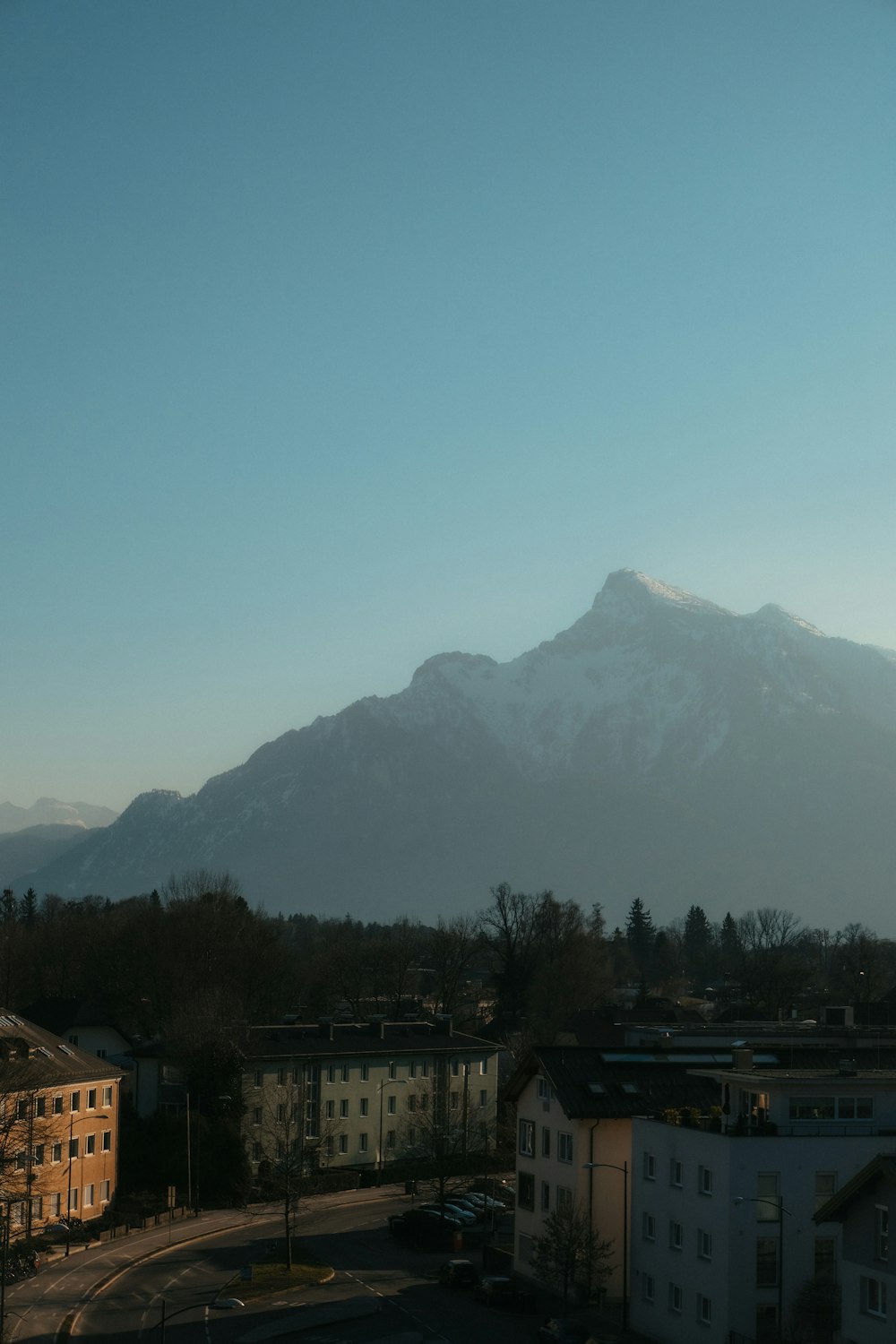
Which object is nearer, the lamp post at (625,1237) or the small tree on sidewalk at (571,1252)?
the small tree on sidewalk at (571,1252)

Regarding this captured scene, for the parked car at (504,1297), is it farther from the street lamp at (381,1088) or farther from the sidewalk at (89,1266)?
the street lamp at (381,1088)

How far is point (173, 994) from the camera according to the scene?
106250mm

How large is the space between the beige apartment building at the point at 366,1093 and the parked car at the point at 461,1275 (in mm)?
20269

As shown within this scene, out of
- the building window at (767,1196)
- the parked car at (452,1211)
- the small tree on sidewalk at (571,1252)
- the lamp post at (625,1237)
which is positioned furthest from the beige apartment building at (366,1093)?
the building window at (767,1196)

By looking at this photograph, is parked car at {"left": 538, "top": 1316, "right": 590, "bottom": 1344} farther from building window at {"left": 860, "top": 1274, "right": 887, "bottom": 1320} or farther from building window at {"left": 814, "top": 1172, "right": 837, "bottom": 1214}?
building window at {"left": 860, "top": 1274, "right": 887, "bottom": 1320}

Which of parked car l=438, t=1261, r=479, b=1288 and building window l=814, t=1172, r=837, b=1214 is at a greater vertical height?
building window l=814, t=1172, r=837, b=1214

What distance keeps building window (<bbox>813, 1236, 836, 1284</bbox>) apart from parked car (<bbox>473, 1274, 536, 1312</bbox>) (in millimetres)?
11868

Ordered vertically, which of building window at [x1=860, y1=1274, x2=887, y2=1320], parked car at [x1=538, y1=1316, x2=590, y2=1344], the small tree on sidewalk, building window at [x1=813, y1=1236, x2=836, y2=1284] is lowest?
parked car at [x1=538, y1=1316, x2=590, y2=1344]

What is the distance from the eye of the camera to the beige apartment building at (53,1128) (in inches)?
2339

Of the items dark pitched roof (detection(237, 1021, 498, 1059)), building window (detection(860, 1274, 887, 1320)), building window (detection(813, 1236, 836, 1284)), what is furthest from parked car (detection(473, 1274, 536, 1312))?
dark pitched roof (detection(237, 1021, 498, 1059))

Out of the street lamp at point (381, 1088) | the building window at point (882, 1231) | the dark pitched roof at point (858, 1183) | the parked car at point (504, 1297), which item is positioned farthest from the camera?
the street lamp at point (381, 1088)

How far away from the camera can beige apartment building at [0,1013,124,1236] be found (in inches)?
2339

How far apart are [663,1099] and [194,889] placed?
311 feet

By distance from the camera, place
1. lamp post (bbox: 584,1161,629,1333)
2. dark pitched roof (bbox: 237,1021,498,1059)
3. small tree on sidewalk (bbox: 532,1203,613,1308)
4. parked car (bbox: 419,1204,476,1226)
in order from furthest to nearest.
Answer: dark pitched roof (bbox: 237,1021,498,1059) → parked car (bbox: 419,1204,476,1226) → lamp post (bbox: 584,1161,629,1333) → small tree on sidewalk (bbox: 532,1203,613,1308)
